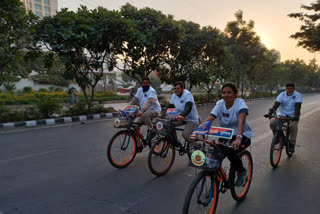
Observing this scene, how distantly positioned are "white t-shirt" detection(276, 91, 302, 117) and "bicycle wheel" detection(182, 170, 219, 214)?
139 inches

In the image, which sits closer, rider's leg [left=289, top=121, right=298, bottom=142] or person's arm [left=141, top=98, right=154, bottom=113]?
person's arm [left=141, top=98, right=154, bottom=113]

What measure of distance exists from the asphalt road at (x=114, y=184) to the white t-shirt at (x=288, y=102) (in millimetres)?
1039

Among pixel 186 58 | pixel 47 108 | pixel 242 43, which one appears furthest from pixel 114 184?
pixel 242 43

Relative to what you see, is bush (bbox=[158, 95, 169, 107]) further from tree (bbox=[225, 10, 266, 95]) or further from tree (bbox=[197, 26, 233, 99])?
tree (bbox=[225, 10, 266, 95])

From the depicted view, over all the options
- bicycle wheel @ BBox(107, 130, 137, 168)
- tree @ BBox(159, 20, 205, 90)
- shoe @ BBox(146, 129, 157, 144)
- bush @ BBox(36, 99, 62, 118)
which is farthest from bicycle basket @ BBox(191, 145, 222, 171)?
tree @ BBox(159, 20, 205, 90)

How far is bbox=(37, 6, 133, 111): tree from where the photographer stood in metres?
10.6

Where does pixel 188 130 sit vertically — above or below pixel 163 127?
below

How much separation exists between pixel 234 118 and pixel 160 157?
1.68 meters

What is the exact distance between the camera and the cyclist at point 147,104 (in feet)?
Result: 16.3

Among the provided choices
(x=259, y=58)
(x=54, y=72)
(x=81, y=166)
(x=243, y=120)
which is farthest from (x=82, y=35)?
(x=54, y=72)

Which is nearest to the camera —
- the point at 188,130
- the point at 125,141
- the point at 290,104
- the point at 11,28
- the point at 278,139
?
the point at 188,130

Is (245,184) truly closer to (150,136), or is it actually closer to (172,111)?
(172,111)

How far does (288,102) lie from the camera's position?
5523 millimetres

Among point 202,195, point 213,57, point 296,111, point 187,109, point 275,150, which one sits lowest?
point 275,150
